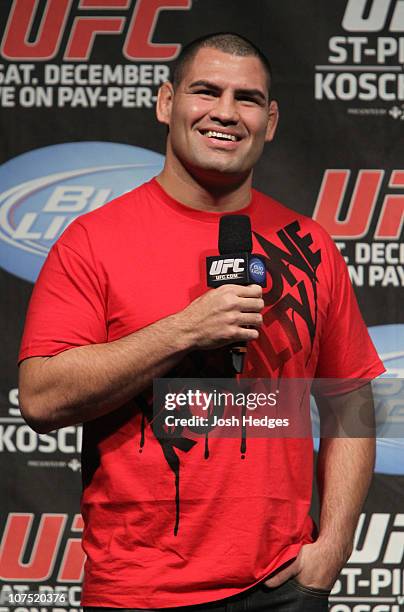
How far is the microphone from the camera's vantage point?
1.53 m

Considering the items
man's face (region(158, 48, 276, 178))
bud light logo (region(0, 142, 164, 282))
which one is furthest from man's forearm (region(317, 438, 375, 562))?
bud light logo (region(0, 142, 164, 282))

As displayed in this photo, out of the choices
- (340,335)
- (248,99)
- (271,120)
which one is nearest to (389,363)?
(340,335)

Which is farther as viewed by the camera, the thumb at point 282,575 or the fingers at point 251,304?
the thumb at point 282,575

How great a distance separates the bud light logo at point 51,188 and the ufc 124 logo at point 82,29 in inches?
10.9

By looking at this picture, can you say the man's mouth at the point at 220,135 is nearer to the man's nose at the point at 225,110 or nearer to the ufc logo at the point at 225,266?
the man's nose at the point at 225,110

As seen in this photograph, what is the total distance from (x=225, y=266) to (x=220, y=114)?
1.24 ft

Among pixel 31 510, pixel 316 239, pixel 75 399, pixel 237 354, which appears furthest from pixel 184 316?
pixel 31 510


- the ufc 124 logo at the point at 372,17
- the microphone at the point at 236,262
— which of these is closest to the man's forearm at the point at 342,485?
the microphone at the point at 236,262

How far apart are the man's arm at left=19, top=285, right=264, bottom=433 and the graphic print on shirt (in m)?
0.09

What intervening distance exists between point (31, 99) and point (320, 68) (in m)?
0.86

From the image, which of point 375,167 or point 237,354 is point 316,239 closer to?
point 237,354

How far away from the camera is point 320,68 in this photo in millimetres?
2752

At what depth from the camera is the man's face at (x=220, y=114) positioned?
1.79m

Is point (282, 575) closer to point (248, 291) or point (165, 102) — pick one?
point (248, 291)
